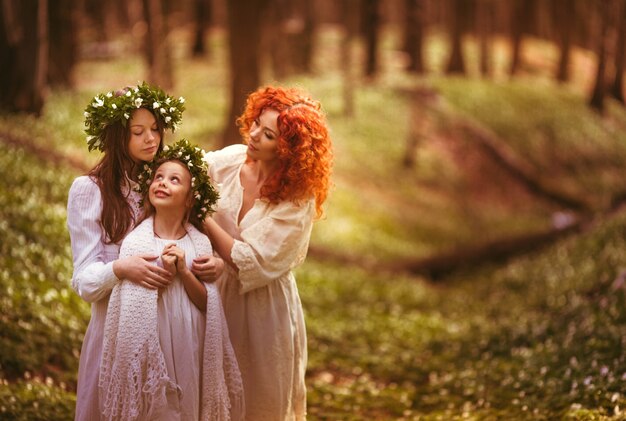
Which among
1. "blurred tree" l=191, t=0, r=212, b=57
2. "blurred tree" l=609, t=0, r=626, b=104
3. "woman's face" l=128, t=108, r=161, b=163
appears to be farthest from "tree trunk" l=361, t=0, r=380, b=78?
"woman's face" l=128, t=108, r=161, b=163

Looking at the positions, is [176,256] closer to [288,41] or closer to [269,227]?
[269,227]

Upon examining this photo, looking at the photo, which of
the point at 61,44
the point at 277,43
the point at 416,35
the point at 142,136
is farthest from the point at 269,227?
the point at 416,35

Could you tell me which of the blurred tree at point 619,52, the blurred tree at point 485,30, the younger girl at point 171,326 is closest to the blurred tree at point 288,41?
the blurred tree at point 485,30

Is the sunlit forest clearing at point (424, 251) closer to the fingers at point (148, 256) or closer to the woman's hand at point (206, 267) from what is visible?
the woman's hand at point (206, 267)

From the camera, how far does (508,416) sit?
23.5ft

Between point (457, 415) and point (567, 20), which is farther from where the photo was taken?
point (567, 20)

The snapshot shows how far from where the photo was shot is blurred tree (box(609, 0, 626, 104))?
1080 inches

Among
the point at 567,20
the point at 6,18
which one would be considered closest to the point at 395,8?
the point at 567,20

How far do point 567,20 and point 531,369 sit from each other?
1170 inches

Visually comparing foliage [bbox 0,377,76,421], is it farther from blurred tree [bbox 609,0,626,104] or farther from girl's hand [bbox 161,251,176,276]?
blurred tree [bbox 609,0,626,104]

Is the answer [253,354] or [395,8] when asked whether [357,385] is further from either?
[395,8]

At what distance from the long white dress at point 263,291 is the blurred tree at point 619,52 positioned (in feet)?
82.4

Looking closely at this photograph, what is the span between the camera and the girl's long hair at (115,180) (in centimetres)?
488

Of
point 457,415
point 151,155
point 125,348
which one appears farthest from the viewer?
point 457,415
